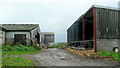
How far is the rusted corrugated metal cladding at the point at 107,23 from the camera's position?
16.2m

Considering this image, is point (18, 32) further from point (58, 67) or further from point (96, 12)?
point (58, 67)

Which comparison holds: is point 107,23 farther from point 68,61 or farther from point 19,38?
point 19,38

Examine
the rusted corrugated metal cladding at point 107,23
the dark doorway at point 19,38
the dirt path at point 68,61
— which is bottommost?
the dirt path at point 68,61

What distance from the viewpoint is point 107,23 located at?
16641mm

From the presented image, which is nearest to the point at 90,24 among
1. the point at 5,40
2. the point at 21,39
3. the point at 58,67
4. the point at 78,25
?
the point at 78,25

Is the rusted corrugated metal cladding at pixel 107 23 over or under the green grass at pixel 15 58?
over

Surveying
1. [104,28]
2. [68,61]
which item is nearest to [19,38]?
[104,28]

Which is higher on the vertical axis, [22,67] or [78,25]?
[78,25]

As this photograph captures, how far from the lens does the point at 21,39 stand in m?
25.7

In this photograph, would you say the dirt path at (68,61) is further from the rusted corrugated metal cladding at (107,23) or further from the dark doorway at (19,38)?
the dark doorway at (19,38)

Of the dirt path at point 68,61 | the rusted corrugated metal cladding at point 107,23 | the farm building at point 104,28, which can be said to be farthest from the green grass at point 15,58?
the rusted corrugated metal cladding at point 107,23

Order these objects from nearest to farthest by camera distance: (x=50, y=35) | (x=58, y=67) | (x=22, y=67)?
1. (x=22, y=67)
2. (x=58, y=67)
3. (x=50, y=35)

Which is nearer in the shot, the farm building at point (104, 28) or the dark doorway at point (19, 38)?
the farm building at point (104, 28)

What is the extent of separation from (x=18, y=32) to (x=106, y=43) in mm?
15384
